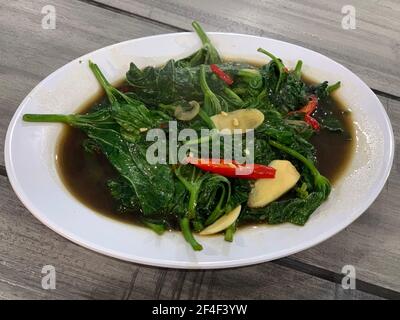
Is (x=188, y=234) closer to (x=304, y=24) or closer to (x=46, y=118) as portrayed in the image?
(x=46, y=118)

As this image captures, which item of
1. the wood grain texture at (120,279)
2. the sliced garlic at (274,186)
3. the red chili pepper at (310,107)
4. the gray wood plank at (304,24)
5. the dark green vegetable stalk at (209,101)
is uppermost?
the gray wood plank at (304,24)

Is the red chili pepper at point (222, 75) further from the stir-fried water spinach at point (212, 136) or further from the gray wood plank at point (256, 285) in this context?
the gray wood plank at point (256, 285)

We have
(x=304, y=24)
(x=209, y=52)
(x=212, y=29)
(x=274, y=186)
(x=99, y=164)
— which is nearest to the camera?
(x=274, y=186)

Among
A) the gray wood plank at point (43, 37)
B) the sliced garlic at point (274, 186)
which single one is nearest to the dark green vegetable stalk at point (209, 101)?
the sliced garlic at point (274, 186)

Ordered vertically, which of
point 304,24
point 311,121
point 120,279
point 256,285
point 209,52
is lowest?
point 120,279

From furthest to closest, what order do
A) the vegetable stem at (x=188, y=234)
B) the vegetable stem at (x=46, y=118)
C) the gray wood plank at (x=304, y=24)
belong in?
the gray wood plank at (x=304, y=24) → the vegetable stem at (x=46, y=118) → the vegetable stem at (x=188, y=234)

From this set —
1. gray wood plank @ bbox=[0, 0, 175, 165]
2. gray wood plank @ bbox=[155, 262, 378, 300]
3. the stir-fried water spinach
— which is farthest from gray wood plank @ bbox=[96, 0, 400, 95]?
gray wood plank @ bbox=[155, 262, 378, 300]

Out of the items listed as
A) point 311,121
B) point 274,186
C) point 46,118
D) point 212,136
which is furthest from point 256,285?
point 46,118

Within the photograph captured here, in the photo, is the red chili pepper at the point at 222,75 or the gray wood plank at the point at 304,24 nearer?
the red chili pepper at the point at 222,75
